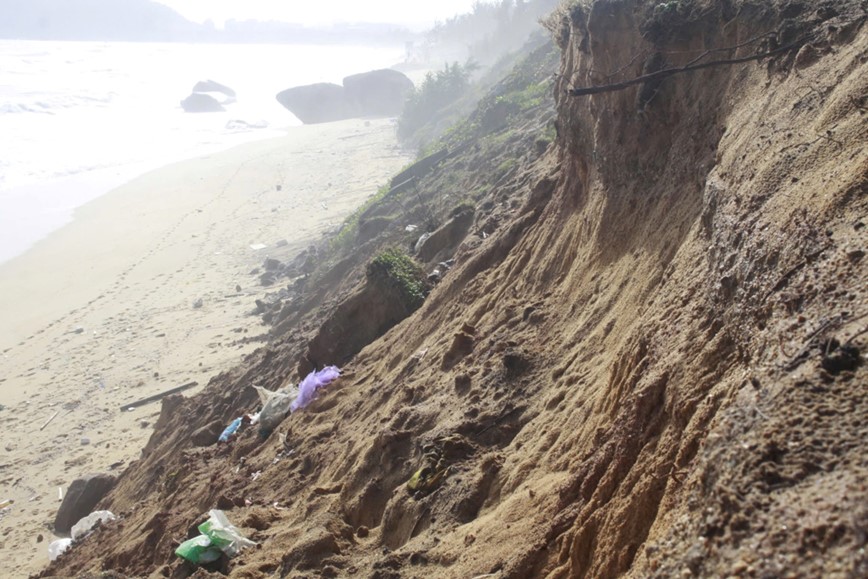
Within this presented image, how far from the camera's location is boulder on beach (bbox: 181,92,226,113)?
6300cm

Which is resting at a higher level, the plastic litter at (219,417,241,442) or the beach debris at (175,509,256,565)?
the beach debris at (175,509,256,565)

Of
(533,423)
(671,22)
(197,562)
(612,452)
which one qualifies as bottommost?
(197,562)

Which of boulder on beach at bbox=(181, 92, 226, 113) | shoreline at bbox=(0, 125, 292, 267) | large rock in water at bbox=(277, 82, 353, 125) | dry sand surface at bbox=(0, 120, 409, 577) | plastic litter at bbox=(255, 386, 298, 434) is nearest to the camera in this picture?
plastic litter at bbox=(255, 386, 298, 434)

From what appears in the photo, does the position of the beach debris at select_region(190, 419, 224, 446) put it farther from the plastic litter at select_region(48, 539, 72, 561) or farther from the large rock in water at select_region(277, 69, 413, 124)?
the large rock in water at select_region(277, 69, 413, 124)

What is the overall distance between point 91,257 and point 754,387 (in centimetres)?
2818

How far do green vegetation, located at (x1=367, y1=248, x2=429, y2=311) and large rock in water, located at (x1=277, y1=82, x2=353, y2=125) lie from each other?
50.7 metres

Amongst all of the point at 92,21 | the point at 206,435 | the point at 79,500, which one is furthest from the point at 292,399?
the point at 92,21

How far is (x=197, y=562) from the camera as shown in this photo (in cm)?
782

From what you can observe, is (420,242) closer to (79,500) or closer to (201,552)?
(79,500)

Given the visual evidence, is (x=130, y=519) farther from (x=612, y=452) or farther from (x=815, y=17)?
(x=815, y=17)

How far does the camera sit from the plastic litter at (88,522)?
11.8 m

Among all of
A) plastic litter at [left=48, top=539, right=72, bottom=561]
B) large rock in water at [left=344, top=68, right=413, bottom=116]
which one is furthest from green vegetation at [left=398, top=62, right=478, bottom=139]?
plastic litter at [left=48, top=539, right=72, bottom=561]

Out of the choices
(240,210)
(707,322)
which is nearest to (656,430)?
(707,322)

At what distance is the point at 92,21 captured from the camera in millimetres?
107250
